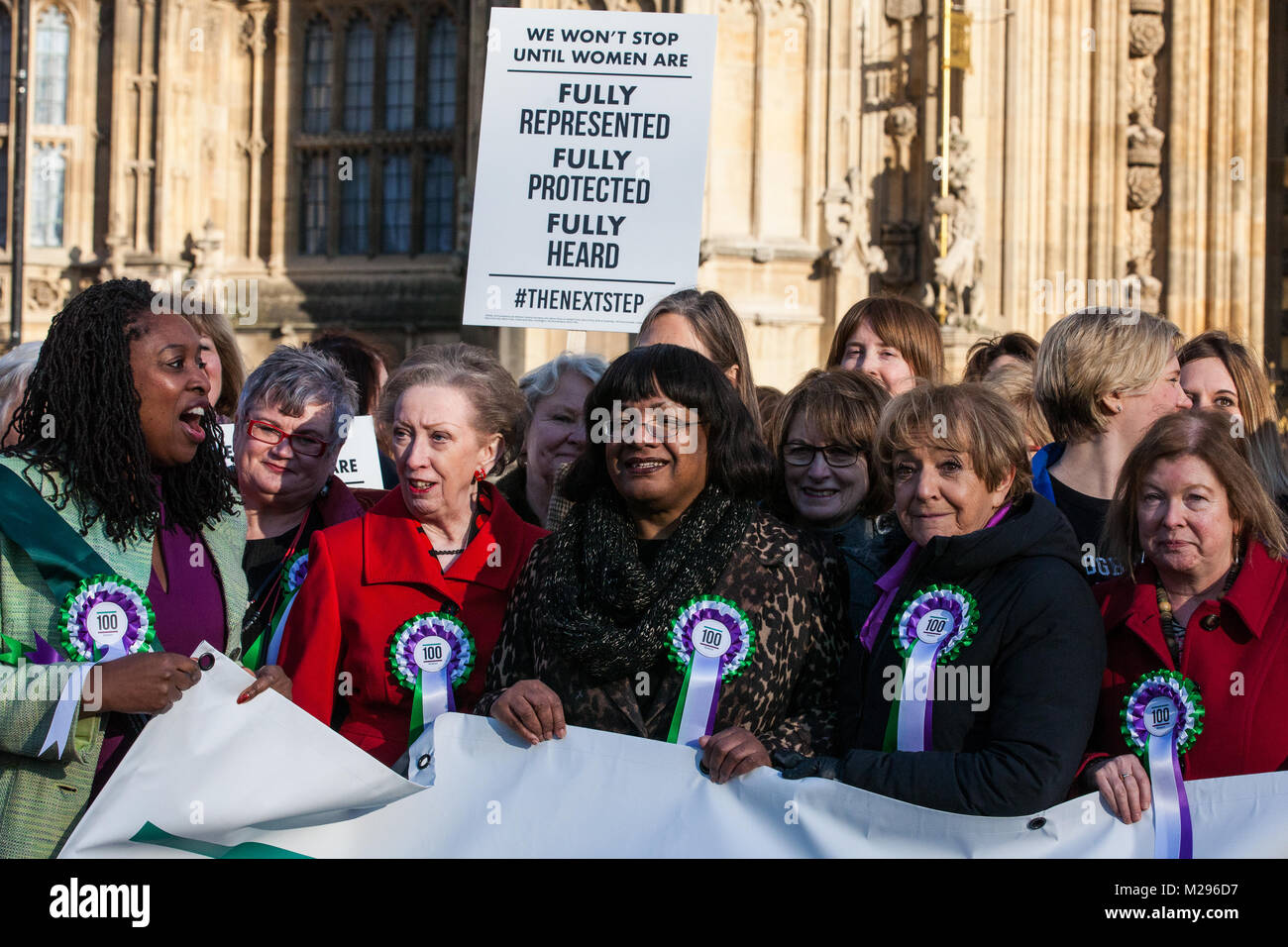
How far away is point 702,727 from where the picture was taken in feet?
11.1

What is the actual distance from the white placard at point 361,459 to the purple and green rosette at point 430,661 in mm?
2488

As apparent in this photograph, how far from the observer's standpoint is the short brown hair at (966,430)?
3455 millimetres

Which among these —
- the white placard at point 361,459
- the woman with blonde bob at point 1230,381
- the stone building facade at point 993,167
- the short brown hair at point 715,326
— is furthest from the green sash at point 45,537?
the stone building facade at point 993,167

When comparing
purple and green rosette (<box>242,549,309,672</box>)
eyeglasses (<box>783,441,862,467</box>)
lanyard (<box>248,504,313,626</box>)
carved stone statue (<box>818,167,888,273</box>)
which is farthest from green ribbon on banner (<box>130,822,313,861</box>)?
carved stone statue (<box>818,167,888,273</box>)

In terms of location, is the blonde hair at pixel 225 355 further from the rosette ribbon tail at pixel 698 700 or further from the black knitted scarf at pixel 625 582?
the rosette ribbon tail at pixel 698 700

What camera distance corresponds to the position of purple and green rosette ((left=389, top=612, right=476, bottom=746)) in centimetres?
377

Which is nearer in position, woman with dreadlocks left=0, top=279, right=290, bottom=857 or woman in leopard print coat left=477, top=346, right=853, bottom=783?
woman with dreadlocks left=0, top=279, right=290, bottom=857

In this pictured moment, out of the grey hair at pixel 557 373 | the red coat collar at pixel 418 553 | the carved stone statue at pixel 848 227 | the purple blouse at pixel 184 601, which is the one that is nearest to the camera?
the purple blouse at pixel 184 601

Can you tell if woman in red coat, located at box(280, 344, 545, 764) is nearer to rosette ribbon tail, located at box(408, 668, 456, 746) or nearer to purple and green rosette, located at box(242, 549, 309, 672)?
rosette ribbon tail, located at box(408, 668, 456, 746)

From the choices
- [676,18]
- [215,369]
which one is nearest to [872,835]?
[215,369]

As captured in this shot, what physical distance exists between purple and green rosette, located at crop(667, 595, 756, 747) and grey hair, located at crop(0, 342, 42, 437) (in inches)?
93.8

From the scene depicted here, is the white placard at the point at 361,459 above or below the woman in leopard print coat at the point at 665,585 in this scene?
above

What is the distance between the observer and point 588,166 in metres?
5.76

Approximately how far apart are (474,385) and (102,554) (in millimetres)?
1087
